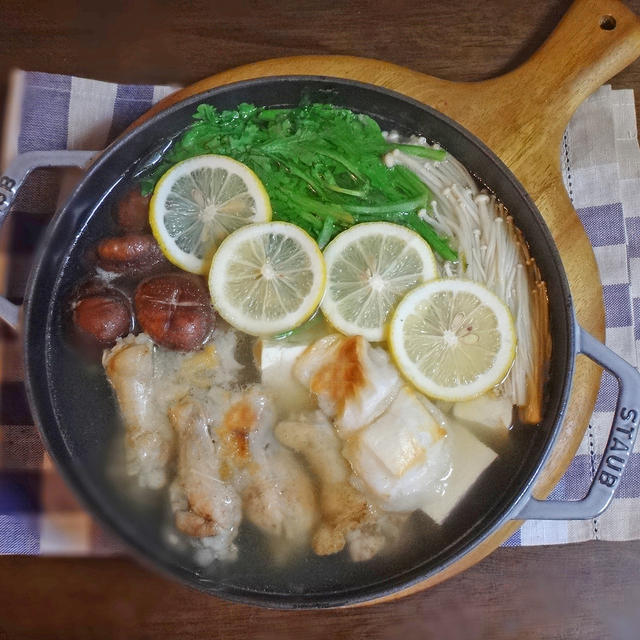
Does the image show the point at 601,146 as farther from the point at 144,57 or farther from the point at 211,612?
the point at 211,612

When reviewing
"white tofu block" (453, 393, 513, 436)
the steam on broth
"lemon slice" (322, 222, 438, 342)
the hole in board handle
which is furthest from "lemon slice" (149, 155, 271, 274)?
the hole in board handle

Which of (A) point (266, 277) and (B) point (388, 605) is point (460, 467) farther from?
(A) point (266, 277)

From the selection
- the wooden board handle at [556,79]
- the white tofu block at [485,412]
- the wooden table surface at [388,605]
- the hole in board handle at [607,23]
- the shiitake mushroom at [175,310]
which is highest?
the hole in board handle at [607,23]

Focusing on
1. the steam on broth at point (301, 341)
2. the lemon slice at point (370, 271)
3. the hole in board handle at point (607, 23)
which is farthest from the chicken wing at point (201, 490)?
the hole in board handle at point (607, 23)

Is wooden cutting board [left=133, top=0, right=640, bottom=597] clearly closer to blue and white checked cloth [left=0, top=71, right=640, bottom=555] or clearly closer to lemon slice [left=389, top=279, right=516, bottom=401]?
blue and white checked cloth [left=0, top=71, right=640, bottom=555]

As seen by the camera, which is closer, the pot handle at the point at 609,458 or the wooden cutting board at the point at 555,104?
the pot handle at the point at 609,458

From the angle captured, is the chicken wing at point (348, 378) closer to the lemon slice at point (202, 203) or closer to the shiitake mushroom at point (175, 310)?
the shiitake mushroom at point (175, 310)
